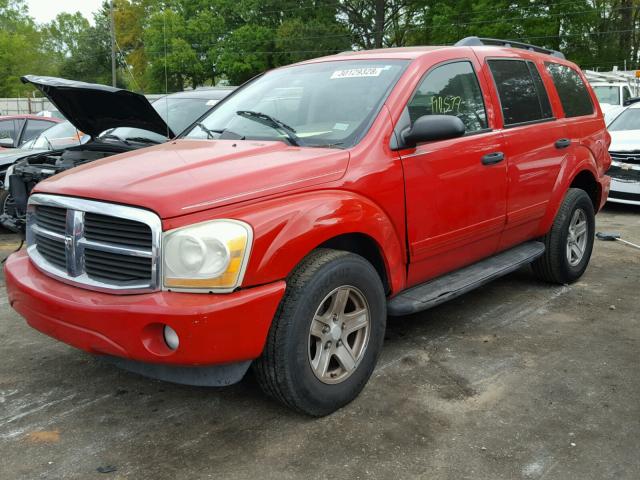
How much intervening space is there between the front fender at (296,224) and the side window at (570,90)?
2.57 m

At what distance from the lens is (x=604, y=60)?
1380 inches

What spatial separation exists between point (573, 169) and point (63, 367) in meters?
3.96

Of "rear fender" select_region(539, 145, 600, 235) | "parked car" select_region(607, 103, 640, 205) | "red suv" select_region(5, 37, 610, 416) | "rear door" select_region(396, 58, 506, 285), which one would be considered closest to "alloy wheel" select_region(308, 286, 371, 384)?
"red suv" select_region(5, 37, 610, 416)

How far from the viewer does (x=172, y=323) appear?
2.67 meters

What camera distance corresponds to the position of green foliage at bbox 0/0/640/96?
108 ft

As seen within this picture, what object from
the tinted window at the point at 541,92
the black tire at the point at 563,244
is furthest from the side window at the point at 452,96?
the black tire at the point at 563,244

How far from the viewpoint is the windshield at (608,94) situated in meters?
16.3

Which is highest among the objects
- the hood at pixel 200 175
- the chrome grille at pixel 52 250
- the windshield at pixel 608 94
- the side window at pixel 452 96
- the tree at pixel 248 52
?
the tree at pixel 248 52

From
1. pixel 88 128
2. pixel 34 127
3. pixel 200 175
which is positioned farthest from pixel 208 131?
pixel 34 127

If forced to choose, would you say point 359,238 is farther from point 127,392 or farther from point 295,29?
point 295,29

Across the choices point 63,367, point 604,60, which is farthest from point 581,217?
point 604,60

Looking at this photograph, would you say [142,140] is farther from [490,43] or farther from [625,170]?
[625,170]

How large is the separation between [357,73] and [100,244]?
1.90 meters

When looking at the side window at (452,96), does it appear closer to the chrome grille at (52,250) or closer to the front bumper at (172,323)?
the front bumper at (172,323)
